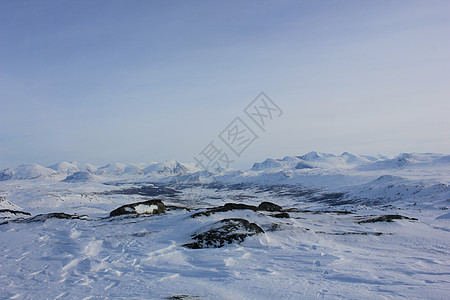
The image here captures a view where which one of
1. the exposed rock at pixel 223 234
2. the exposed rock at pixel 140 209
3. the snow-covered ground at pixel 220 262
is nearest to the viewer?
the snow-covered ground at pixel 220 262

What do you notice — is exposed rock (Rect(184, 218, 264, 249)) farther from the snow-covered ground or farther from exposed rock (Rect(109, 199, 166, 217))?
exposed rock (Rect(109, 199, 166, 217))

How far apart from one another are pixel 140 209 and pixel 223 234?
1708 cm

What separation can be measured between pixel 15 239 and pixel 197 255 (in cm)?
1178

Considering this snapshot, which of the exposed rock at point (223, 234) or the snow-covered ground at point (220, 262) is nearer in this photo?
the snow-covered ground at point (220, 262)

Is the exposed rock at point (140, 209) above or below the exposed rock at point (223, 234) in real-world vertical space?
below

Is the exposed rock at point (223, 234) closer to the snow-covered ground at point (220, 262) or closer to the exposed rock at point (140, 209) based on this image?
the snow-covered ground at point (220, 262)

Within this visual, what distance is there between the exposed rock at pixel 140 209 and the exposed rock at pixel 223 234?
1487 centimetres

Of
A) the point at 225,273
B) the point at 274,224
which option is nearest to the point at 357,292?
the point at 225,273

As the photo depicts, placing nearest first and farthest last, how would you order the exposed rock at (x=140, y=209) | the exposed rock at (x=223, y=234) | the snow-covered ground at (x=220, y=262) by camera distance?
the snow-covered ground at (x=220, y=262)
the exposed rock at (x=223, y=234)
the exposed rock at (x=140, y=209)

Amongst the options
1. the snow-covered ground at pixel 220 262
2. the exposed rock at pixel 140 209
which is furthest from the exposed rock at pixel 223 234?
the exposed rock at pixel 140 209

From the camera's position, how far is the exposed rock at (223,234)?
42.9ft

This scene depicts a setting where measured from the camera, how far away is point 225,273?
9023mm

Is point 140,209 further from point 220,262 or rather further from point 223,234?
point 220,262

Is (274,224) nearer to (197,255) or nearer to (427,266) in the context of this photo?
(197,255)
